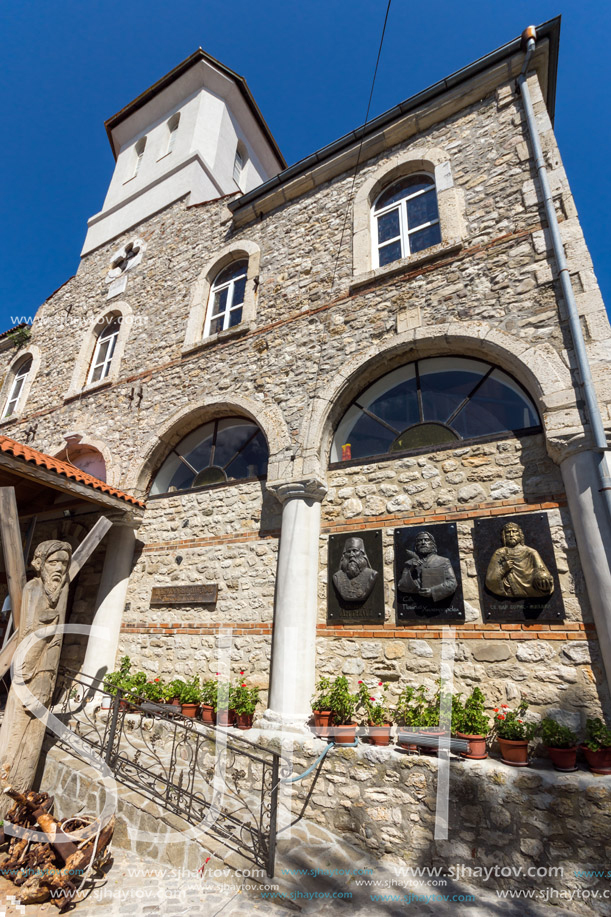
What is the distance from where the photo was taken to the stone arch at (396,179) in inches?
244

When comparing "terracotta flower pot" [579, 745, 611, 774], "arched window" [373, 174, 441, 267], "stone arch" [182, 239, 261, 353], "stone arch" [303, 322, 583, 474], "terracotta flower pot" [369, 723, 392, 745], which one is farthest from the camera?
"stone arch" [182, 239, 261, 353]

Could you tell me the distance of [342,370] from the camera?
20.1 feet

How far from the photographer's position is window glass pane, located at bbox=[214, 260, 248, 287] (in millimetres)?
8891

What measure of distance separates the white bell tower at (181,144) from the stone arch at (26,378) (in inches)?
130

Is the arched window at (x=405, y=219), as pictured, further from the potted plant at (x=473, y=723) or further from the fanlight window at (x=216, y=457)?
the potted plant at (x=473, y=723)

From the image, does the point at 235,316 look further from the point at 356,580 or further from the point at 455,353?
the point at 356,580

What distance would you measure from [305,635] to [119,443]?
17.3 feet

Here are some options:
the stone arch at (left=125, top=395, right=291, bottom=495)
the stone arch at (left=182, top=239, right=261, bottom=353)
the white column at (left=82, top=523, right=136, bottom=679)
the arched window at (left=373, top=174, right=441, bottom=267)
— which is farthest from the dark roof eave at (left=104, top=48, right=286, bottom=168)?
the white column at (left=82, top=523, right=136, bottom=679)

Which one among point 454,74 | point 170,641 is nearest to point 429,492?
point 170,641

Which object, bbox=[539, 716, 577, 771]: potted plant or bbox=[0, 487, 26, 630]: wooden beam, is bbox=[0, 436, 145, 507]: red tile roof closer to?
bbox=[0, 487, 26, 630]: wooden beam

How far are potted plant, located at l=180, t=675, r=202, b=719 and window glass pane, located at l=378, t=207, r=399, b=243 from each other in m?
6.93

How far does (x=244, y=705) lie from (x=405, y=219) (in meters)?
7.12

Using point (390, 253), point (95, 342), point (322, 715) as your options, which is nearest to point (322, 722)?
point (322, 715)

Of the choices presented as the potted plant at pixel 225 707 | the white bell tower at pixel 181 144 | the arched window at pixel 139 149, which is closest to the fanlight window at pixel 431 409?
the potted plant at pixel 225 707
